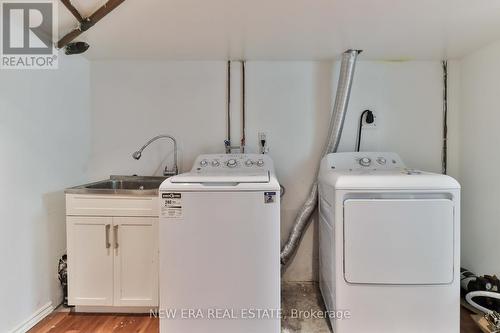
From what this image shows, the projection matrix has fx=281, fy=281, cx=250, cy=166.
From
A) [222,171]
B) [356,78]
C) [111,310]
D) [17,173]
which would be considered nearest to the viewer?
[17,173]

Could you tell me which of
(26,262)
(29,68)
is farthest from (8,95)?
(26,262)

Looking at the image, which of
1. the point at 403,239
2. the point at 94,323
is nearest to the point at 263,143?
the point at 403,239

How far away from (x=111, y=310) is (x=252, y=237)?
4.02 ft

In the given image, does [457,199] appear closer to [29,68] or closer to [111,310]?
[111,310]

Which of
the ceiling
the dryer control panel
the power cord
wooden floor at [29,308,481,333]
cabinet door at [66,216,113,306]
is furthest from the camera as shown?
the power cord

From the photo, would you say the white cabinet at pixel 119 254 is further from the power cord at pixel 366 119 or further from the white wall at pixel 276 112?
the power cord at pixel 366 119

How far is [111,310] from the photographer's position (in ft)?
6.47

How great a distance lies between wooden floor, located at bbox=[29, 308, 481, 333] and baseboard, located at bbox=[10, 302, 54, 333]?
0.03m

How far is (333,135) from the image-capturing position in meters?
2.25

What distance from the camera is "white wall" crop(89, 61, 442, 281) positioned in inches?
94.2

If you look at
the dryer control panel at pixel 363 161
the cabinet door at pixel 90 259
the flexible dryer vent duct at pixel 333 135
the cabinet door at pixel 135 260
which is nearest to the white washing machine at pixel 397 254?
the dryer control panel at pixel 363 161

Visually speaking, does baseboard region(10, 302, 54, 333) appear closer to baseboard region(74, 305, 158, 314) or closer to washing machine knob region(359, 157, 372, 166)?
baseboard region(74, 305, 158, 314)

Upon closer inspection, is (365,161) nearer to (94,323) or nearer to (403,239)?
(403,239)

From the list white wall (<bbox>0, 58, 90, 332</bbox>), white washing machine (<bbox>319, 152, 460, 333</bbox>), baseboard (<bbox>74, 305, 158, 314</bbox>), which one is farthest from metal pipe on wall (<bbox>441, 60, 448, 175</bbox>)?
white wall (<bbox>0, 58, 90, 332</bbox>)
